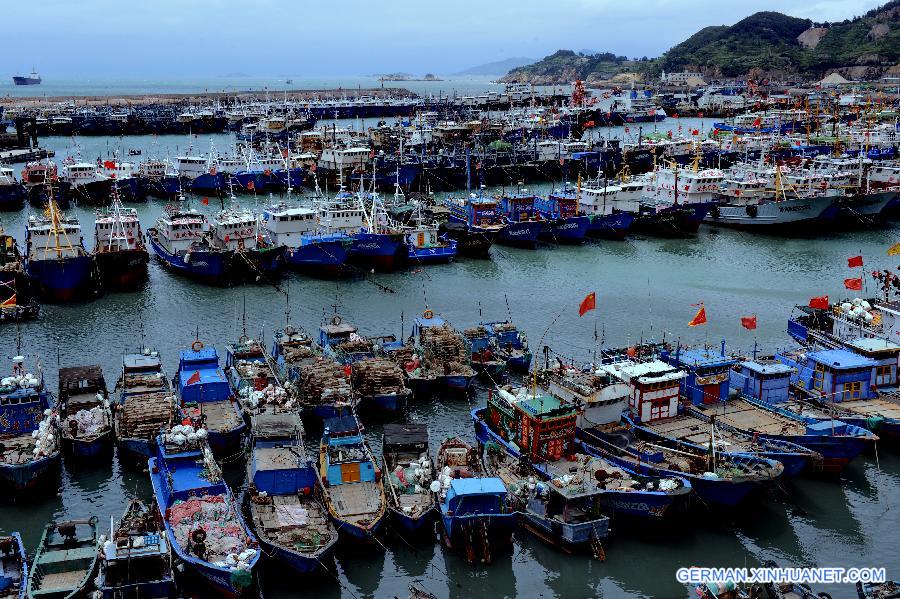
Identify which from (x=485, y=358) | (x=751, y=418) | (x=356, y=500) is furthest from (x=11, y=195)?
(x=751, y=418)

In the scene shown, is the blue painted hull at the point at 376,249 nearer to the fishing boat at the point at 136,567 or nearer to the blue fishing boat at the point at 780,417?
the blue fishing boat at the point at 780,417

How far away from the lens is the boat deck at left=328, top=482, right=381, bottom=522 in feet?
80.0

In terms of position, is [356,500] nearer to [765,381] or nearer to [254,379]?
[254,379]

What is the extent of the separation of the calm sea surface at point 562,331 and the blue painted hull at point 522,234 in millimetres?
1262

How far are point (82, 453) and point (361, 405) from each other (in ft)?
32.1

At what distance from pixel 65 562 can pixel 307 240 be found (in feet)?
116

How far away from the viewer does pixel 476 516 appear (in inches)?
944

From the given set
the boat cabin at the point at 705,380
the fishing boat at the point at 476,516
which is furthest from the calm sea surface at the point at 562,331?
the boat cabin at the point at 705,380

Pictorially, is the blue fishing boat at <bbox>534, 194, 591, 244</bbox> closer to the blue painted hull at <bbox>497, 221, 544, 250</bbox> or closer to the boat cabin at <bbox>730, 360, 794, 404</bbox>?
the blue painted hull at <bbox>497, 221, 544, 250</bbox>

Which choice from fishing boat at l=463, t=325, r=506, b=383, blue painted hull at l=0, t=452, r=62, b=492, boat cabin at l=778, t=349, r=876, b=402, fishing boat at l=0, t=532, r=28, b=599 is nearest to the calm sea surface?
blue painted hull at l=0, t=452, r=62, b=492

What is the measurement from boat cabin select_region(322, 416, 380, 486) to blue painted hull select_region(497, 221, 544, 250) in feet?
121

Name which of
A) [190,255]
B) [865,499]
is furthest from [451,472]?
[190,255]

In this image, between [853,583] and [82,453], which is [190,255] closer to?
[82,453]

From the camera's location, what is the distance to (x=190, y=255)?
52.6 m
